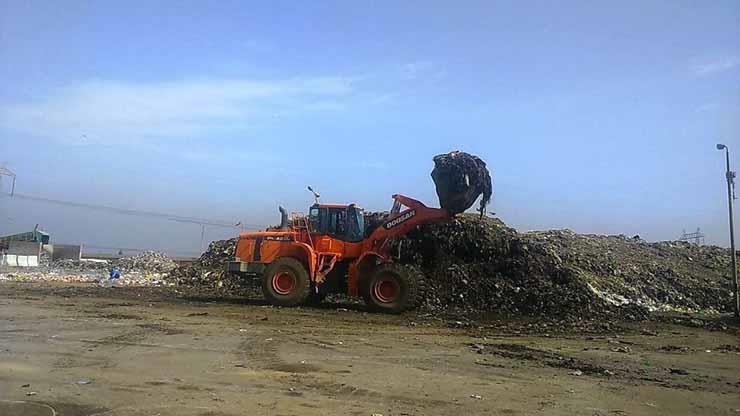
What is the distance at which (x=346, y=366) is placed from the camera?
8.86 metres

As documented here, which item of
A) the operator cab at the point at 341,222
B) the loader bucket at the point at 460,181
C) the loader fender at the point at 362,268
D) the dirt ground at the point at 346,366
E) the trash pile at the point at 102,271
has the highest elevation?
the loader bucket at the point at 460,181

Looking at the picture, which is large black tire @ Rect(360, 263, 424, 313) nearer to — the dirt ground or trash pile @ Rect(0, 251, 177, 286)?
the dirt ground

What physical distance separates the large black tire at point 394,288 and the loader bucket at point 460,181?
6.03 ft

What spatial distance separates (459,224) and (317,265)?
13.4 feet

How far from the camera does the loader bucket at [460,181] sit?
51.3 ft

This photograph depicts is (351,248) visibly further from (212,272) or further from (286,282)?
(212,272)

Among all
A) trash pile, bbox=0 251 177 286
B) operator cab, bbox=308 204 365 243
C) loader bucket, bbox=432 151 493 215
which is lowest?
trash pile, bbox=0 251 177 286

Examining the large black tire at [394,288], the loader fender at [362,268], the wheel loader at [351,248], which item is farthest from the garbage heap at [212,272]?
the large black tire at [394,288]

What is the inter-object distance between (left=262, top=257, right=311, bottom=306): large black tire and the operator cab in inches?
44.4

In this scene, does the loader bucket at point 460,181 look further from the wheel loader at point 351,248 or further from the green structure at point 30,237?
the green structure at point 30,237

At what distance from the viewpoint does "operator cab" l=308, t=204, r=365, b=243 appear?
17.2 meters

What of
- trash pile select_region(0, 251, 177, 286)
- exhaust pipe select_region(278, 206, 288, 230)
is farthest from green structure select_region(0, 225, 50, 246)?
exhaust pipe select_region(278, 206, 288, 230)

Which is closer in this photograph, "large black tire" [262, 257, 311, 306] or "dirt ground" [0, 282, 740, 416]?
"dirt ground" [0, 282, 740, 416]

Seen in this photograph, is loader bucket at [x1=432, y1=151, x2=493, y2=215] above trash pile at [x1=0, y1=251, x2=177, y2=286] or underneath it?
above
